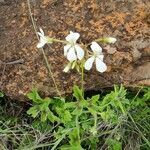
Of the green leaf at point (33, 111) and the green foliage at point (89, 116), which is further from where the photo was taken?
the green leaf at point (33, 111)

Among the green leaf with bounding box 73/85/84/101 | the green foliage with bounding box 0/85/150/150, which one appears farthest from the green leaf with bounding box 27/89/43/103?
the green leaf with bounding box 73/85/84/101

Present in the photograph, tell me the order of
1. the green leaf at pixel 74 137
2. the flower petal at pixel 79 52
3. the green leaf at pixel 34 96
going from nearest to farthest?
the flower petal at pixel 79 52, the green leaf at pixel 74 137, the green leaf at pixel 34 96

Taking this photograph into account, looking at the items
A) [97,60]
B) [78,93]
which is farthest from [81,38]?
[97,60]

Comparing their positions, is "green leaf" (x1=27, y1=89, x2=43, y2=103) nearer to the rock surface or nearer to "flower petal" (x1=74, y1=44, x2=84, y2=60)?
the rock surface

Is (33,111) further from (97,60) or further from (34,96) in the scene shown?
(97,60)

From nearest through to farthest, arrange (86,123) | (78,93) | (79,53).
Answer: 1. (79,53)
2. (78,93)
3. (86,123)

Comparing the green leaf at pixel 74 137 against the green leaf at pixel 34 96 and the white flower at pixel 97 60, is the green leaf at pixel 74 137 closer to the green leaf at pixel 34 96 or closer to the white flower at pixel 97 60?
the green leaf at pixel 34 96

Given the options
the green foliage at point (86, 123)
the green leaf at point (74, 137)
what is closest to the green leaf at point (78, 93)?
the green foliage at point (86, 123)

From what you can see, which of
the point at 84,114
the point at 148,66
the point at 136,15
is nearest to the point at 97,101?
the point at 84,114
